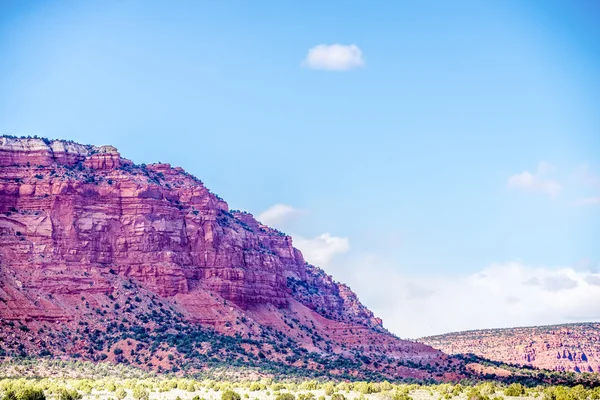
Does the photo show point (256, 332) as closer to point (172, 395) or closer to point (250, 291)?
point (250, 291)

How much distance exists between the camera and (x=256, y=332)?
10981 centimetres

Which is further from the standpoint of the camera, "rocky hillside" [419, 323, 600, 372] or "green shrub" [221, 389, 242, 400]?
"rocky hillside" [419, 323, 600, 372]

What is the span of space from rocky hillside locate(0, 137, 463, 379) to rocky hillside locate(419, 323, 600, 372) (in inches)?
1188

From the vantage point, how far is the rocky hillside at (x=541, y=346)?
477 feet

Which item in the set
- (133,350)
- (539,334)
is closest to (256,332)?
(133,350)

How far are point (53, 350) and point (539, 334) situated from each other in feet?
305

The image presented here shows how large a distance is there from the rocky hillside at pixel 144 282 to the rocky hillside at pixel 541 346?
99.0 ft

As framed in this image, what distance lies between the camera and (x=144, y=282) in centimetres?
10744

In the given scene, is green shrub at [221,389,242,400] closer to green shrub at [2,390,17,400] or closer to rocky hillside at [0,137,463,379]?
green shrub at [2,390,17,400]

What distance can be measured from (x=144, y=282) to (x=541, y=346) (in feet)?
239

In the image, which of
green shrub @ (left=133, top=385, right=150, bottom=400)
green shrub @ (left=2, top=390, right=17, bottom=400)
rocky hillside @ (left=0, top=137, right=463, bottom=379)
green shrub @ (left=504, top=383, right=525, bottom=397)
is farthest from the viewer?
rocky hillside @ (left=0, top=137, right=463, bottom=379)

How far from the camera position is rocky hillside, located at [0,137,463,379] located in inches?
3684

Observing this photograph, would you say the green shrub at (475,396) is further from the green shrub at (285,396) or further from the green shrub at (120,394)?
the green shrub at (120,394)

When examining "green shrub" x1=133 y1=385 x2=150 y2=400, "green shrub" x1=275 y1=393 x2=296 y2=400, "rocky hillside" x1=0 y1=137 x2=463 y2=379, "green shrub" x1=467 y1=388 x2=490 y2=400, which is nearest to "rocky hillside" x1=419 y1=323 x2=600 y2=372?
"rocky hillside" x1=0 y1=137 x2=463 y2=379
